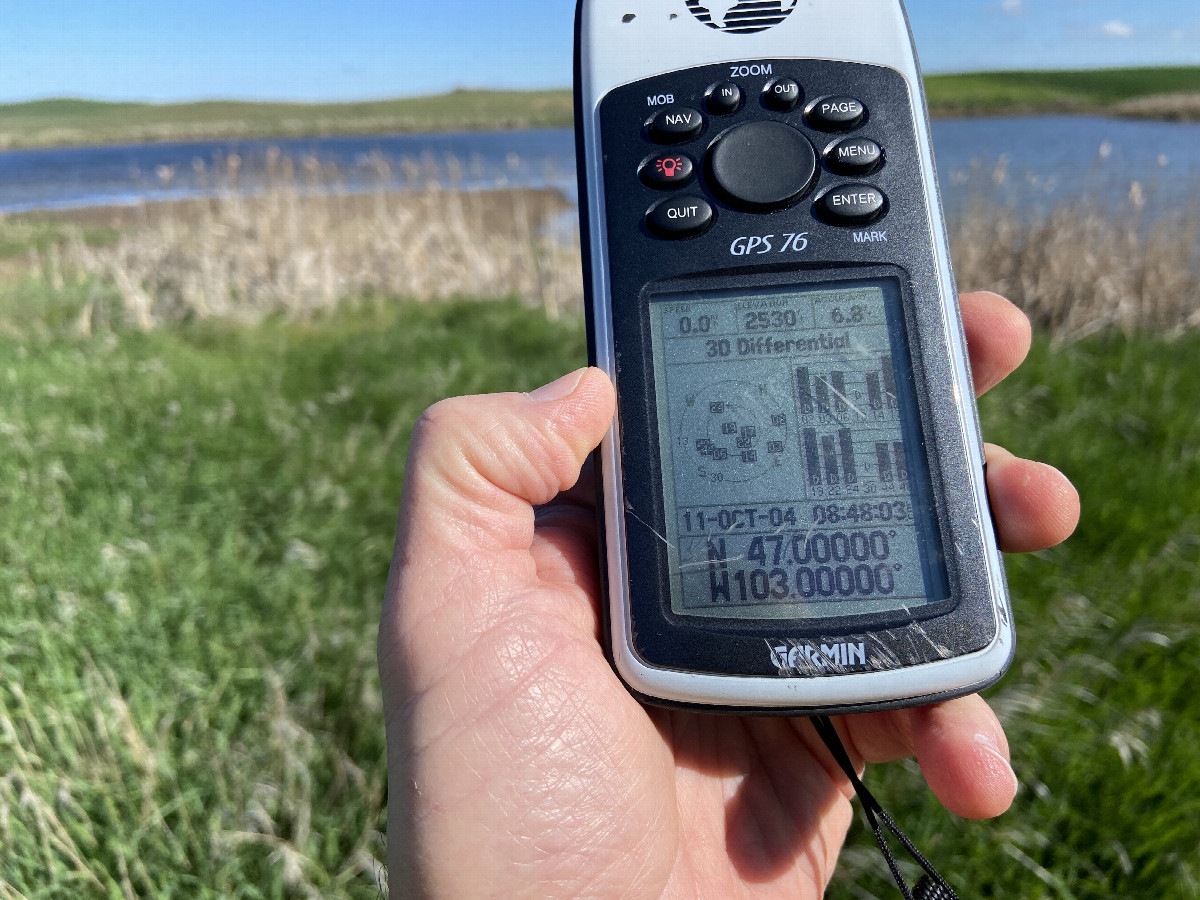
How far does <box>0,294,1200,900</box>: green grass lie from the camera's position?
6.79 feet

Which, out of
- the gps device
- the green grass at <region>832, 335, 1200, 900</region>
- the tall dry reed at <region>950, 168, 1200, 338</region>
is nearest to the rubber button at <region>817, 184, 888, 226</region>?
the gps device

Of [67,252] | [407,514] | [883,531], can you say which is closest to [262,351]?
[67,252]

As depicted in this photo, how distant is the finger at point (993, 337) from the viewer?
192 cm

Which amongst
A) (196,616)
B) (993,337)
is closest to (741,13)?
(993,337)

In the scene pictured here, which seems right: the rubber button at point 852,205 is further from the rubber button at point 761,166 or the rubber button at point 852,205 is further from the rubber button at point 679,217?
the rubber button at point 679,217

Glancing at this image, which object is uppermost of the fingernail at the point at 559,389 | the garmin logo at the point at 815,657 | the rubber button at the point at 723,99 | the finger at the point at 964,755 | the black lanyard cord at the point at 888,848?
the rubber button at the point at 723,99

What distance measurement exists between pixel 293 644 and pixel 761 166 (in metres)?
2.12

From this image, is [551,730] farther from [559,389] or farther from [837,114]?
[837,114]

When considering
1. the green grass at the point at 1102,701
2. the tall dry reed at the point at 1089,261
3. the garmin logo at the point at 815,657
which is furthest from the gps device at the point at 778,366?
the tall dry reed at the point at 1089,261

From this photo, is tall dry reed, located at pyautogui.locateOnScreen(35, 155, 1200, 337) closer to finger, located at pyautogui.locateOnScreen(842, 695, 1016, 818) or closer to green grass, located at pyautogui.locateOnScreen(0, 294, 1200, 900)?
green grass, located at pyautogui.locateOnScreen(0, 294, 1200, 900)

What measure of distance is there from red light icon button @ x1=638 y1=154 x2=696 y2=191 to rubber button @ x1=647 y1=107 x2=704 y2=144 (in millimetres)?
52

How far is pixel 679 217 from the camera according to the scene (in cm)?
170

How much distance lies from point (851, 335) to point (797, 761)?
0.88 meters

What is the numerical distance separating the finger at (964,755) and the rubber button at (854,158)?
105 cm
